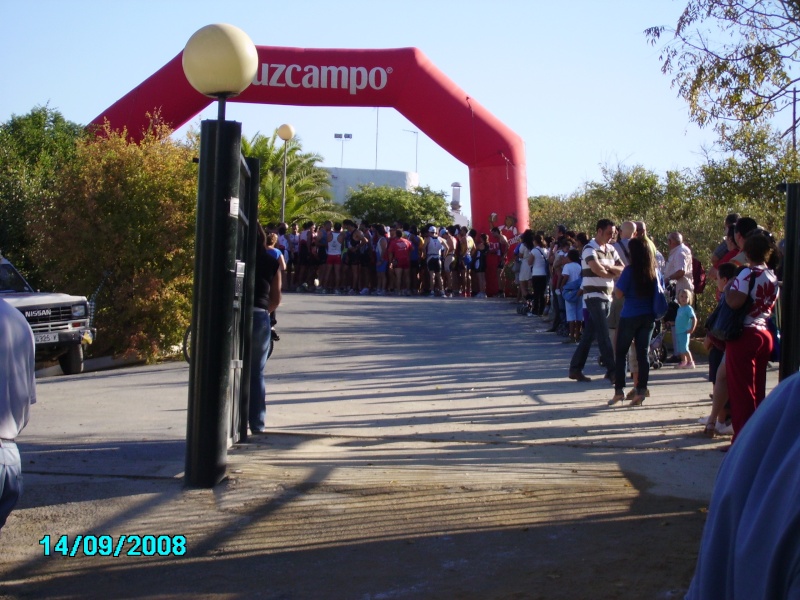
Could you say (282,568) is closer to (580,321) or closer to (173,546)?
(173,546)

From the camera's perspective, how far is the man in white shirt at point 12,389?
353cm

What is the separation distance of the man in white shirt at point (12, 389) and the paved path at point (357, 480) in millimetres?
939

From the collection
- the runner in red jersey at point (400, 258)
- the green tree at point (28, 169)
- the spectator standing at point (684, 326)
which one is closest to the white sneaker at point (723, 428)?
the spectator standing at point (684, 326)

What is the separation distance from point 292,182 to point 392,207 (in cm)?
1362

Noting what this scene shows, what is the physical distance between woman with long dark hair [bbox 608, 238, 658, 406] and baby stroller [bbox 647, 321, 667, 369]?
2862mm

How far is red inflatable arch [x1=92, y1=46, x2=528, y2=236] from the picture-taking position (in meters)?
21.9

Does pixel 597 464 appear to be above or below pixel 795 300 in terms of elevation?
below

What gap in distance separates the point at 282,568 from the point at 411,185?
6700 centimetres

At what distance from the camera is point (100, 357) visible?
1431cm

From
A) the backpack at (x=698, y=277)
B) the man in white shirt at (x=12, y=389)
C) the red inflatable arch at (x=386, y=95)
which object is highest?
the red inflatable arch at (x=386, y=95)

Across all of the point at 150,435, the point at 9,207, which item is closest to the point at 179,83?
the point at 9,207


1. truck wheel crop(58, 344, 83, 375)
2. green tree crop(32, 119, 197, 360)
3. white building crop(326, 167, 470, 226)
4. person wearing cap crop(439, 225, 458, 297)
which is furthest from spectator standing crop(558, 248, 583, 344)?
white building crop(326, 167, 470, 226)

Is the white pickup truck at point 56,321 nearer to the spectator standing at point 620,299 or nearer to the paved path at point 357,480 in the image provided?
the paved path at point 357,480

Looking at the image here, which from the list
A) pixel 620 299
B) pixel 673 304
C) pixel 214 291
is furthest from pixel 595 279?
pixel 214 291
